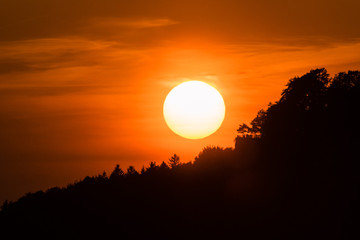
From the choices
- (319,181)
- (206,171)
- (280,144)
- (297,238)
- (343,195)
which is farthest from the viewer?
(206,171)

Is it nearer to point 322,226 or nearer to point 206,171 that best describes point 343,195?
point 322,226

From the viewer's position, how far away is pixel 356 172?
75.9 m

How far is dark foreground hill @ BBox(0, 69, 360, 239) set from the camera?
7281 cm

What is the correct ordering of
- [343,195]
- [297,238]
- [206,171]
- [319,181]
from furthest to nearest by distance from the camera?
[206,171] → [319,181] → [343,195] → [297,238]

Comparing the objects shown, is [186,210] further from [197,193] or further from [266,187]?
[266,187]

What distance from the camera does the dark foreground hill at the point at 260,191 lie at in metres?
72.8

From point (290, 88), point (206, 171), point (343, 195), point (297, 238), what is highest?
point (290, 88)

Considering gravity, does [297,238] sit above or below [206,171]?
below

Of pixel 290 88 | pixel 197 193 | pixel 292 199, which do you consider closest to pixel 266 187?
pixel 292 199

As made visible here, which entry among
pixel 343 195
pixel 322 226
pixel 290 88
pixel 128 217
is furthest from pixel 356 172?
pixel 128 217

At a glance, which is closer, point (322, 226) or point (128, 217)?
point (322, 226)

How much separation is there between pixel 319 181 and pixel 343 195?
5243mm

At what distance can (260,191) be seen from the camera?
8088 cm

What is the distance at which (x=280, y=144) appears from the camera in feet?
284
